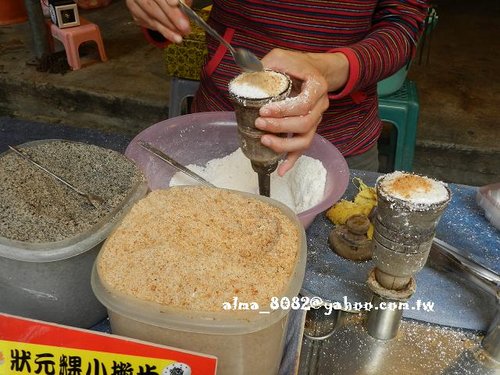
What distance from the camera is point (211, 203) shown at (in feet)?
2.60

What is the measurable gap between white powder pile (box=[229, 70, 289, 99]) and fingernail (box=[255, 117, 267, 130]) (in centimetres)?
4

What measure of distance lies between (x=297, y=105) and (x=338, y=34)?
0.47 metres

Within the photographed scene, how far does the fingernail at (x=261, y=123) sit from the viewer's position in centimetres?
85

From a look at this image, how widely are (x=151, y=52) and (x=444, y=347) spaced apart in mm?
3199

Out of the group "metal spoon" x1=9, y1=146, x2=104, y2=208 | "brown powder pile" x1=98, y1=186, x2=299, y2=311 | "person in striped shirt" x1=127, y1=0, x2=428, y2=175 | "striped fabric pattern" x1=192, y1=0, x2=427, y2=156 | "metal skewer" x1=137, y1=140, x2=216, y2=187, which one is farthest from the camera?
"striped fabric pattern" x1=192, y1=0, x2=427, y2=156

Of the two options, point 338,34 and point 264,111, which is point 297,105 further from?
point 338,34

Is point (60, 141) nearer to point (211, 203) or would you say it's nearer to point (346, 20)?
point (211, 203)

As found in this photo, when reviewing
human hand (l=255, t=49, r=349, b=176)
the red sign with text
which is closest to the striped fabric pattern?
human hand (l=255, t=49, r=349, b=176)

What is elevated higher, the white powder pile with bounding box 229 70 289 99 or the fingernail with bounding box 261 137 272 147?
the white powder pile with bounding box 229 70 289 99

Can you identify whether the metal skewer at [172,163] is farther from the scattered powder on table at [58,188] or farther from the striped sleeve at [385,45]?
the striped sleeve at [385,45]

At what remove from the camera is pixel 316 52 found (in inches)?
51.6

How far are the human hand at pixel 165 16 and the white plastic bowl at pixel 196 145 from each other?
8.6 inches

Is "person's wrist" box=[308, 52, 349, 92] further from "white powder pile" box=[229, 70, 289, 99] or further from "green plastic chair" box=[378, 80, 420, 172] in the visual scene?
"green plastic chair" box=[378, 80, 420, 172]

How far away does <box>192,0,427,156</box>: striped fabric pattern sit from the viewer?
1200 millimetres
